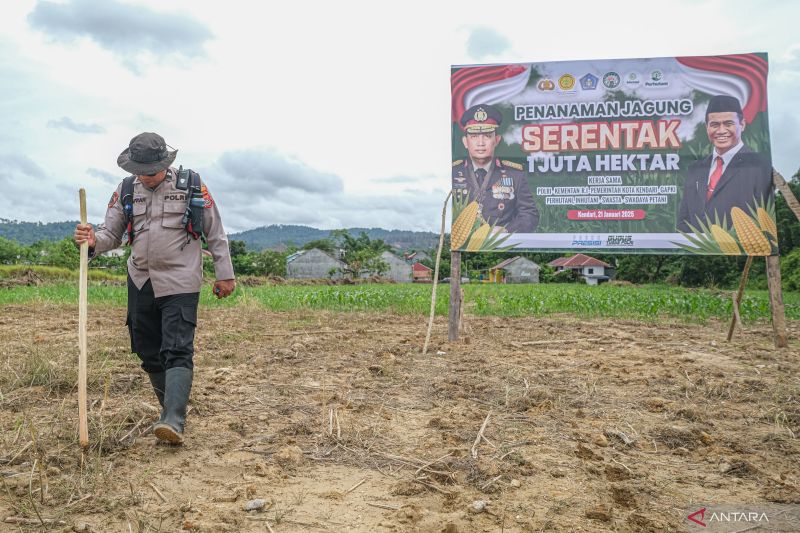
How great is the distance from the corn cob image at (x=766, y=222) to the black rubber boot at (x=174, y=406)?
679 cm

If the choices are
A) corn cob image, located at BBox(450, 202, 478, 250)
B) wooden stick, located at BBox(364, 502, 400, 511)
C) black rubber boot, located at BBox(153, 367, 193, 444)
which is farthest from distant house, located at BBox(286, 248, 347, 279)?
wooden stick, located at BBox(364, 502, 400, 511)

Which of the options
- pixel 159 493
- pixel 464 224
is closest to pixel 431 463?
pixel 159 493

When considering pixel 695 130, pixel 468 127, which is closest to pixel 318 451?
pixel 468 127

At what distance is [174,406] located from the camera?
3.65 m

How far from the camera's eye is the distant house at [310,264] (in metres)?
81.4

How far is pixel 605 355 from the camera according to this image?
23.2 feet

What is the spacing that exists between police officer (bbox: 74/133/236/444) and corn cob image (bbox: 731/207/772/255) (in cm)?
627

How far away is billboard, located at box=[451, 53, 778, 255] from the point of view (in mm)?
7449

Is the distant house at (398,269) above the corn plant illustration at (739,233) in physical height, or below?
below

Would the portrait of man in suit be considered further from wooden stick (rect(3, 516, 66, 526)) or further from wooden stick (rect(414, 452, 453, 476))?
wooden stick (rect(3, 516, 66, 526))

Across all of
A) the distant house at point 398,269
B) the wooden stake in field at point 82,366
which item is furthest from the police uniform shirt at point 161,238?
the distant house at point 398,269

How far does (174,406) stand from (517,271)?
76.9 metres

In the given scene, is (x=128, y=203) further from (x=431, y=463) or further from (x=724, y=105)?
(x=724, y=105)

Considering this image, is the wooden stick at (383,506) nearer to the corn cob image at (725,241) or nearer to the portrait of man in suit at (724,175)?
the portrait of man in suit at (724,175)
